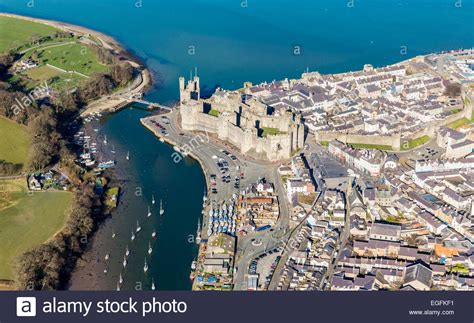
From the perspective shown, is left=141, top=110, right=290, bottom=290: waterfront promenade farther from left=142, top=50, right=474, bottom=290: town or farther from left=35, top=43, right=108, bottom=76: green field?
left=35, top=43, right=108, bottom=76: green field

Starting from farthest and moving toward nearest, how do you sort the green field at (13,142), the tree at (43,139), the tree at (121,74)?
the tree at (121,74)
the green field at (13,142)
the tree at (43,139)

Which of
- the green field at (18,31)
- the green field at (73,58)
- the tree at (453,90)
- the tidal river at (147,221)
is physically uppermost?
the green field at (18,31)

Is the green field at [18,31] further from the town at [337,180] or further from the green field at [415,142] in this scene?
the green field at [415,142]

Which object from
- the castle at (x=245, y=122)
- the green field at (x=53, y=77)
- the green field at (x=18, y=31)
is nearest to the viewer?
the castle at (x=245, y=122)

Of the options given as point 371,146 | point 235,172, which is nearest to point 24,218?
point 235,172

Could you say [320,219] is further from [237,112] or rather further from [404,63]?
[404,63]

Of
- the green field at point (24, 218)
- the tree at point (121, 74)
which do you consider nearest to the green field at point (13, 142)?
the green field at point (24, 218)

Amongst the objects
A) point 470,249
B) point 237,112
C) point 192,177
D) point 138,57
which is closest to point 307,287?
point 470,249

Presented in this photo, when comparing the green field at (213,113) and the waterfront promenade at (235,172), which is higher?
the green field at (213,113)

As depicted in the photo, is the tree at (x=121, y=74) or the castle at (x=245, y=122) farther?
the tree at (x=121, y=74)

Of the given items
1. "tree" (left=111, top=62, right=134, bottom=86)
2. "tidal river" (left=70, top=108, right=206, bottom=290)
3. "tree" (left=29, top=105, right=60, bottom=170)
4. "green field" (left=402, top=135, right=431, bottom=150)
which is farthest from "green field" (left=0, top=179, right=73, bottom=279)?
"green field" (left=402, top=135, right=431, bottom=150)
